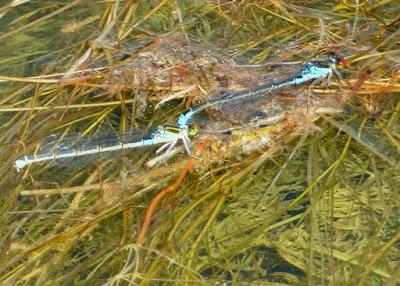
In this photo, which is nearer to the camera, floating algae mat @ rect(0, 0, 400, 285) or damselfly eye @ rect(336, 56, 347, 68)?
floating algae mat @ rect(0, 0, 400, 285)

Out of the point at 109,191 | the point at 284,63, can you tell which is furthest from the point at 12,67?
the point at 284,63

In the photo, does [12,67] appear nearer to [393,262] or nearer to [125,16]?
[125,16]

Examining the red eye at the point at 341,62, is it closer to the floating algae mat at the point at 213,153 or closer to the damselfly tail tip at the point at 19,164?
the floating algae mat at the point at 213,153

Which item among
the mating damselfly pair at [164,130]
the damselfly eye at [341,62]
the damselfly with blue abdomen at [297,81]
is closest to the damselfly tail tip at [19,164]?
the mating damselfly pair at [164,130]

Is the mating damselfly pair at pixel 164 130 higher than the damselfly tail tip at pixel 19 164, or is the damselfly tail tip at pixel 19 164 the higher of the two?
the damselfly tail tip at pixel 19 164

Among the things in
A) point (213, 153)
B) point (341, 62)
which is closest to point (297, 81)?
point (341, 62)

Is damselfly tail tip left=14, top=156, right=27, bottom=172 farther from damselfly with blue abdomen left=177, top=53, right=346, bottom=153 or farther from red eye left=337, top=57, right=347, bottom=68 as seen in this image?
red eye left=337, top=57, right=347, bottom=68

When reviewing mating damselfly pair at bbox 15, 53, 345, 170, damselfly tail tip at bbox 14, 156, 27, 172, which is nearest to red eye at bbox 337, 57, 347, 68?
mating damselfly pair at bbox 15, 53, 345, 170
